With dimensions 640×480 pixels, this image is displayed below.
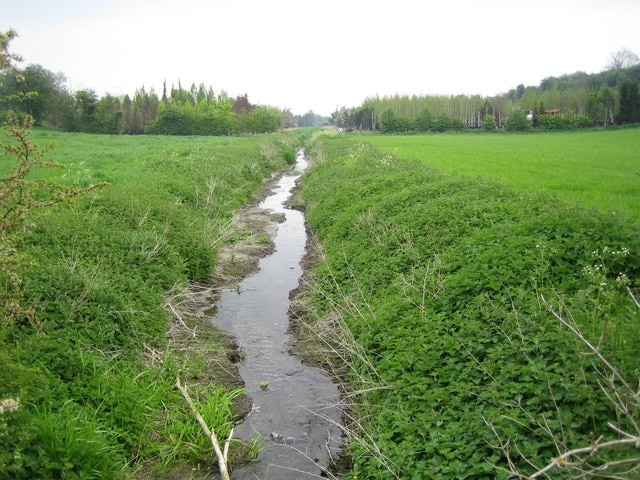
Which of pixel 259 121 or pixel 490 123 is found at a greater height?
pixel 259 121

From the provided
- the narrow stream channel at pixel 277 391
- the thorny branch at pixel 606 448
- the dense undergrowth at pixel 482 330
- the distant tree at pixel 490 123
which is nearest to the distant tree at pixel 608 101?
the distant tree at pixel 490 123

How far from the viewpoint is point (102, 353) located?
5.90 meters

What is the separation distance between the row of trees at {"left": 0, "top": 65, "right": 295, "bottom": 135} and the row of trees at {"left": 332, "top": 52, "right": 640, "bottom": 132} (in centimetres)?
2604

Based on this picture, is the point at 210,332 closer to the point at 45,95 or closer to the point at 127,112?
the point at 45,95

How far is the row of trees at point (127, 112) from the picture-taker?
56.4 metres

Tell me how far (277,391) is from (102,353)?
2.37 m

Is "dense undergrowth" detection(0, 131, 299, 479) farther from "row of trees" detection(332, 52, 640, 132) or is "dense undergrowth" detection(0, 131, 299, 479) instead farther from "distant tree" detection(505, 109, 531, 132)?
"row of trees" detection(332, 52, 640, 132)

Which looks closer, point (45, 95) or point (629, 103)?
point (45, 95)

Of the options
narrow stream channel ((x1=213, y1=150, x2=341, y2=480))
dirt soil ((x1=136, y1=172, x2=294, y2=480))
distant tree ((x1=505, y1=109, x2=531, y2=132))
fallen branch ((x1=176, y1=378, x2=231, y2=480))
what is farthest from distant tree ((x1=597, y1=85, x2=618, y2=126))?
fallen branch ((x1=176, y1=378, x2=231, y2=480))

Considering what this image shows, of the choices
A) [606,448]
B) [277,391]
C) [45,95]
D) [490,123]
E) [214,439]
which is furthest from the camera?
[490,123]

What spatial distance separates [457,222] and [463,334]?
3558 millimetres

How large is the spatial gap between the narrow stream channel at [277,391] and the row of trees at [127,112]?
152ft

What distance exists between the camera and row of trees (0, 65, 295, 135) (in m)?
56.4

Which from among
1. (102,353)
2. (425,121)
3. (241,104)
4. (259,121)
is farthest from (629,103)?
(102,353)
